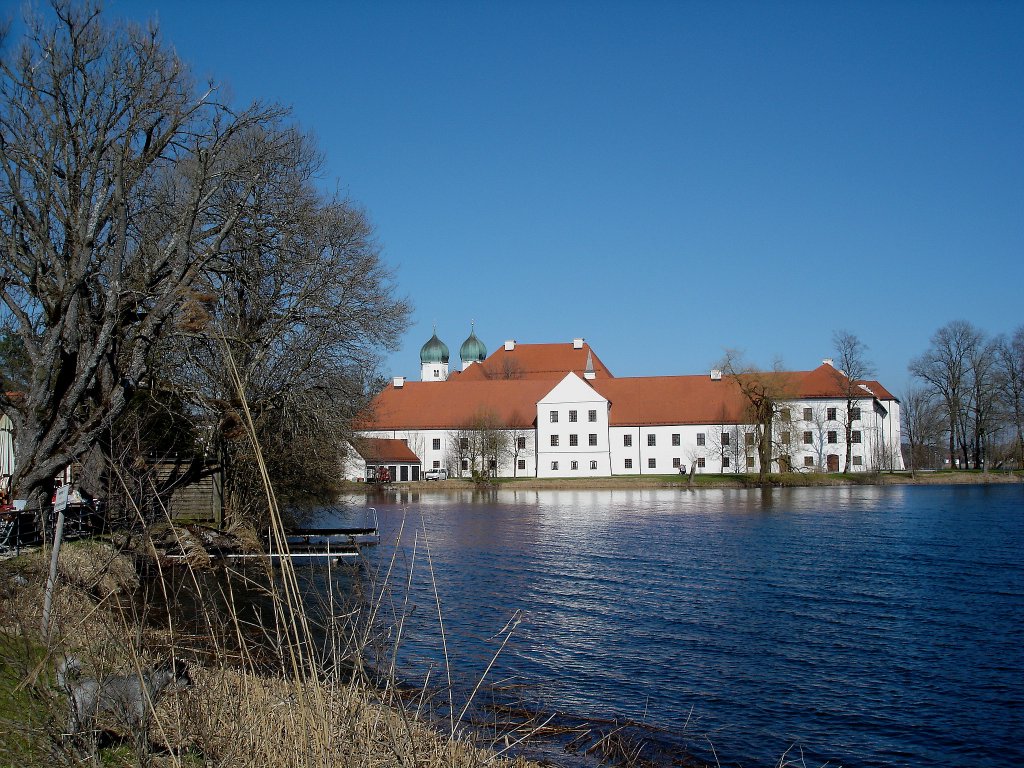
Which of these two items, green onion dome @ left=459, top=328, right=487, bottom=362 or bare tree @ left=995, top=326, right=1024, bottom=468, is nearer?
bare tree @ left=995, top=326, right=1024, bottom=468

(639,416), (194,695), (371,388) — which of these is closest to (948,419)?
(639,416)

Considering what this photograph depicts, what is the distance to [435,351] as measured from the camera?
116 metres

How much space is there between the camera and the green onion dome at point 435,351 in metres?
116

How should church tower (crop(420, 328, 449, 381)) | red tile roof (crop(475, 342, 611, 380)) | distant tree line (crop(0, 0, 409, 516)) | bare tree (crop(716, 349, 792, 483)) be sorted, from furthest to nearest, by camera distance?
1. church tower (crop(420, 328, 449, 381))
2. red tile roof (crop(475, 342, 611, 380))
3. bare tree (crop(716, 349, 792, 483))
4. distant tree line (crop(0, 0, 409, 516))

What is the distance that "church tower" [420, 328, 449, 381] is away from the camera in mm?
116312

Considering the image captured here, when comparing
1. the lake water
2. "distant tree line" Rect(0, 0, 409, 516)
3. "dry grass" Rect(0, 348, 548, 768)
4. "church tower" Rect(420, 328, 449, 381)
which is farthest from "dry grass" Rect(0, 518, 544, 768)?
"church tower" Rect(420, 328, 449, 381)

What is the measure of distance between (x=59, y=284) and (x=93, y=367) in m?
2.01

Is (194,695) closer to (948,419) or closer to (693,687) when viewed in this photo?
(693,687)

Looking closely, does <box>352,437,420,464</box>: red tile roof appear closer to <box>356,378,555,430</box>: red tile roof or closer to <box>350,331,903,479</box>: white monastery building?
<box>350,331,903,479</box>: white monastery building

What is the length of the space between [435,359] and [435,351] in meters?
1.01

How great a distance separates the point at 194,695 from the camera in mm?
5730

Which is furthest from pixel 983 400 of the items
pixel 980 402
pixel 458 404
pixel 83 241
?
pixel 83 241

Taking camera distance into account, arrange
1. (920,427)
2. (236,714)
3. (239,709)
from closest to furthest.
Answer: (236,714) → (239,709) → (920,427)

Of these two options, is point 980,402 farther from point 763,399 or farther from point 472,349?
point 472,349
